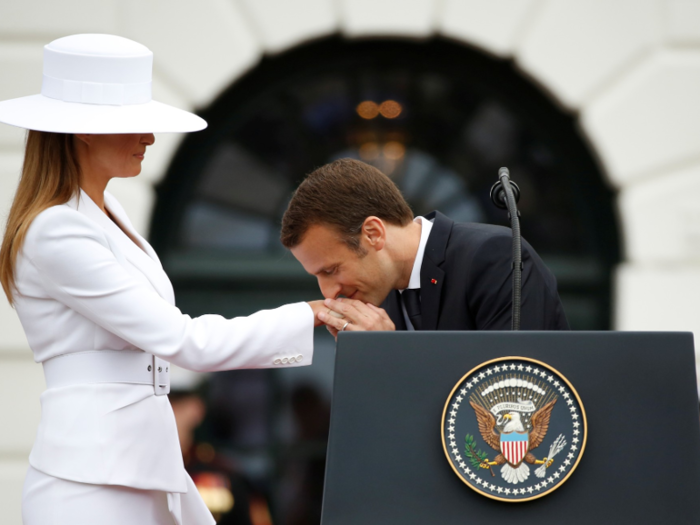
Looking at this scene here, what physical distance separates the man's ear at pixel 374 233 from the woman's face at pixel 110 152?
2.27 ft

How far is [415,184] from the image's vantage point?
5.10 m

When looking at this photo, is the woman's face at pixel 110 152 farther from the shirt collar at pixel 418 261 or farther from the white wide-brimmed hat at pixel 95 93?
the shirt collar at pixel 418 261

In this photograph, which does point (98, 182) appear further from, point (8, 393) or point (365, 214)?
point (8, 393)

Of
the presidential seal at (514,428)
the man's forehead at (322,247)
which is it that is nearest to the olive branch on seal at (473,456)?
the presidential seal at (514,428)

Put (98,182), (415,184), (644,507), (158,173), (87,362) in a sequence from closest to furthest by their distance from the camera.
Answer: (644,507)
(87,362)
(98,182)
(158,173)
(415,184)

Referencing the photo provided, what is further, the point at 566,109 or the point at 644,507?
the point at 566,109

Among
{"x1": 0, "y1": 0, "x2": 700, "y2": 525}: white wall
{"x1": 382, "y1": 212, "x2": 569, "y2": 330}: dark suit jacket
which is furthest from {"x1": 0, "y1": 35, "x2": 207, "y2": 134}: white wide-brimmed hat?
{"x1": 0, "y1": 0, "x2": 700, "y2": 525}: white wall

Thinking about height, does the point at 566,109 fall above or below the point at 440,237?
above

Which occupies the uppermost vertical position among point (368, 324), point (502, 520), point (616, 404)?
point (368, 324)

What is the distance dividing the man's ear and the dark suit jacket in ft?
0.52

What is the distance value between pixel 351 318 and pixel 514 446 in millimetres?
688

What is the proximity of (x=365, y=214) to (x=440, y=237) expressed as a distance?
24cm

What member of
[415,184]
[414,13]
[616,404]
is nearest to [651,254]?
[415,184]

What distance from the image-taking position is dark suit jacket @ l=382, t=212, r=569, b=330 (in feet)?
6.68
